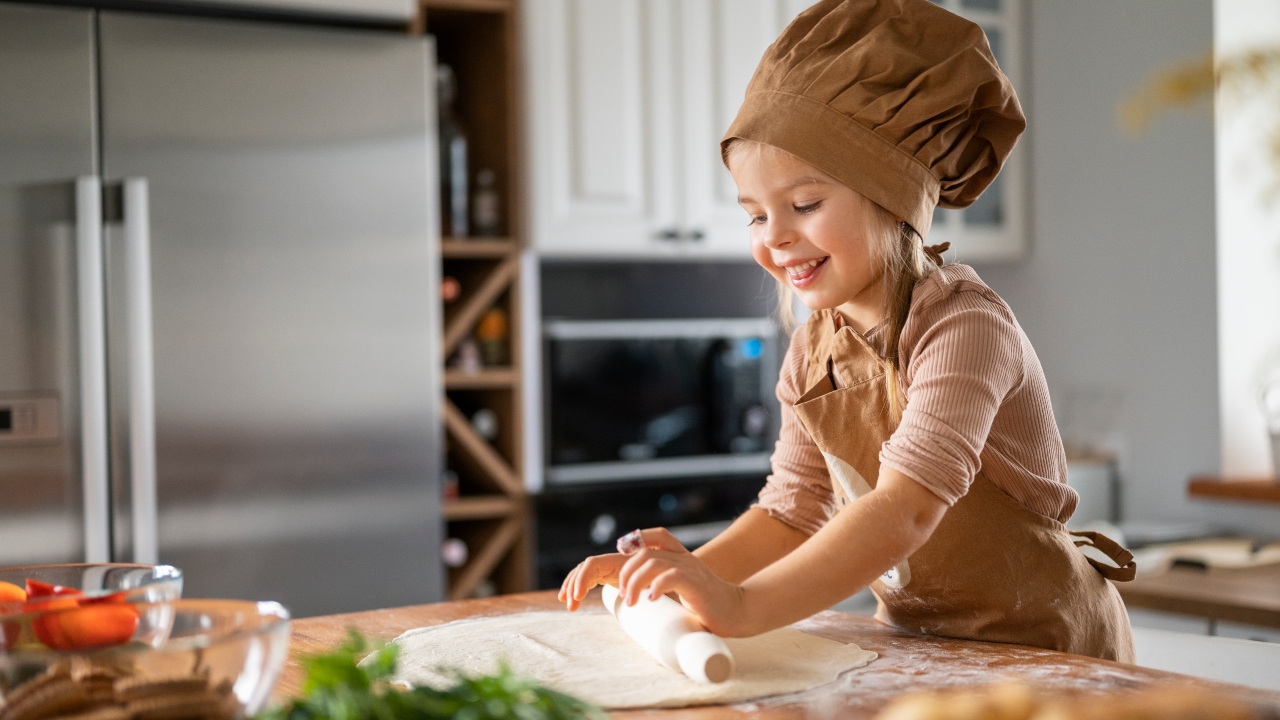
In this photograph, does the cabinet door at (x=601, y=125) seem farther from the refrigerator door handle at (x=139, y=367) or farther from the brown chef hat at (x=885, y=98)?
the brown chef hat at (x=885, y=98)

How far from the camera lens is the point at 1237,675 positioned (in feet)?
3.55

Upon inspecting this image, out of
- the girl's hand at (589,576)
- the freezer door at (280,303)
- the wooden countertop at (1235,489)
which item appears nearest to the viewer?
the girl's hand at (589,576)

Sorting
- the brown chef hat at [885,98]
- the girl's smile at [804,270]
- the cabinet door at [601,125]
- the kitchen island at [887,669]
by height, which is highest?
the cabinet door at [601,125]

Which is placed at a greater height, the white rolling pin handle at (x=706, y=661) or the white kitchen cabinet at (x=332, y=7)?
the white kitchen cabinet at (x=332, y=7)

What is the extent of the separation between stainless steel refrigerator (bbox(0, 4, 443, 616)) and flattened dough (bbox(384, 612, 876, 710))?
3.42ft

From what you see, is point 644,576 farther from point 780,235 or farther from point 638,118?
point 638,118

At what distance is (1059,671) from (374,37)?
1.65m

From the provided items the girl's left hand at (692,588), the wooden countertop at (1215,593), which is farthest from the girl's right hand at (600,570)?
the wooden countertop at (1215,593)

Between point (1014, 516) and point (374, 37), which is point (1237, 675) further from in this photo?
point (374, 37)

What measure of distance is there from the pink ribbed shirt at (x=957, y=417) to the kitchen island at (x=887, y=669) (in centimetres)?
13

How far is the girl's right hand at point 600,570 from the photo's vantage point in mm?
986

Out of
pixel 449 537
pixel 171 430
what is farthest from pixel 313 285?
pixel 449 537

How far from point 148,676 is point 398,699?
0.14 m

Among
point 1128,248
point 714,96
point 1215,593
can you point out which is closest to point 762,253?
point 1215,593
